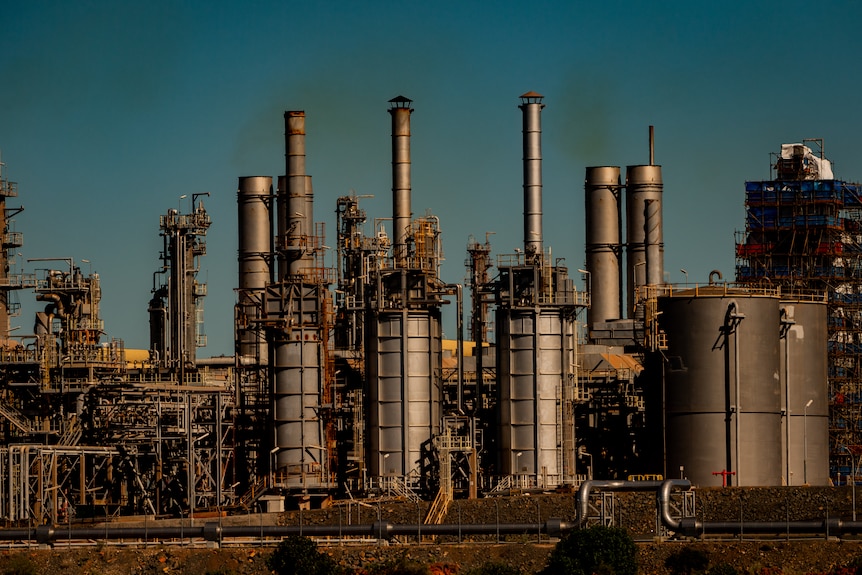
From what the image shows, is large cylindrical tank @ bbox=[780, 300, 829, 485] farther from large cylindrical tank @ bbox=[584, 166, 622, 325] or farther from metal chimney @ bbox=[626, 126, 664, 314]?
large cylindrical tank @ bbox=[584, 166, 622, 325]

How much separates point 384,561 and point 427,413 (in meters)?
16.4

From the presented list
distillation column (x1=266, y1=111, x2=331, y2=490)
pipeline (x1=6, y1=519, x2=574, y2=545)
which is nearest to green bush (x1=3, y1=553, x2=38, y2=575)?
pipeline (x1=6, y1=519, x2=574, y2=545)

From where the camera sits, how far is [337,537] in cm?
7044

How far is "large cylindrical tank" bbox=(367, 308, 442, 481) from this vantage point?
8181cm

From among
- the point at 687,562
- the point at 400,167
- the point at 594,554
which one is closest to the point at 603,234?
the point at 400,167

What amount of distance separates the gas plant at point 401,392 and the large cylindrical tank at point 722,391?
9 centimetres

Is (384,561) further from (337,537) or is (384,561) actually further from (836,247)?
(836,247)

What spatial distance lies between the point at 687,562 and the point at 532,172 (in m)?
27.3

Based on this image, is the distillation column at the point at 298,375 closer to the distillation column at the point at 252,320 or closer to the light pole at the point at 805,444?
the distillation column at the point at 252,320

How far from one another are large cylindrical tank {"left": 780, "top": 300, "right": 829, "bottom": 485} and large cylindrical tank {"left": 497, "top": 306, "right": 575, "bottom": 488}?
889cm

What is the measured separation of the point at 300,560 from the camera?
6600 cm

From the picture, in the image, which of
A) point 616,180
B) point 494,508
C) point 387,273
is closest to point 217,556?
point 494,508

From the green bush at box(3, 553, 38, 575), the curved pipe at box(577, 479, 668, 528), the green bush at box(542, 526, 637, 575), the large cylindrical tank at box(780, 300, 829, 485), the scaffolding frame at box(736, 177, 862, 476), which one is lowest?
the green bush at box(3, 553, 38, 575)

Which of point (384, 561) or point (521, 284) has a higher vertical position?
point (521, 284)
